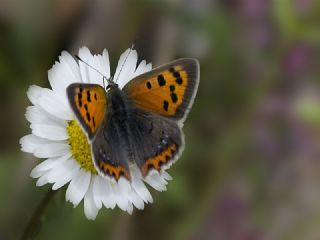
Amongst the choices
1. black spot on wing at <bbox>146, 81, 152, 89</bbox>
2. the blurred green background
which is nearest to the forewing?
black spot on wing at <bbox>146, 81, 152, 89</bbox>

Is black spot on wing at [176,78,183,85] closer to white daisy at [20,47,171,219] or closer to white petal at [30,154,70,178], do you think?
white daisy at [20,47,171,219]

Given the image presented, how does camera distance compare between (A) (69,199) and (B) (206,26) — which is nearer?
(A) (69,199)

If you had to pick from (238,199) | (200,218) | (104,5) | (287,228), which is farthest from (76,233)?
(104,5)

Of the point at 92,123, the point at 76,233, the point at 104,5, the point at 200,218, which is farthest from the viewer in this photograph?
the point at 104,5

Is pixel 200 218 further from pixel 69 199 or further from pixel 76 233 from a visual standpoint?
pixel 69 199

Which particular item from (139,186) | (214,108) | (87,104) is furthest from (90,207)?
(214,108)

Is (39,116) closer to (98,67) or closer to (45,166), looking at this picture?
(45,166)

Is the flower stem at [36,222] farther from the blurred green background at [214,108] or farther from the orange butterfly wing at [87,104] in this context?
the blurred green background at [214,108]
